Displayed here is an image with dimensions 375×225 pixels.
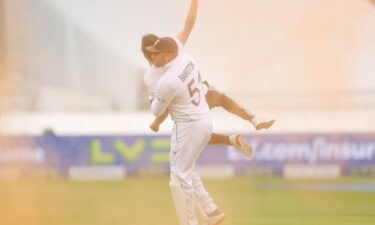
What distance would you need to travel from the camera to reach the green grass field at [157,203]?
1189cm

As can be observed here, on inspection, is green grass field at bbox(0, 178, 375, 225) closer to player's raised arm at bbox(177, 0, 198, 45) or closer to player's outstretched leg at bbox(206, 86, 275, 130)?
player's outstretched leg at bbox(206, 86, 275, 130)

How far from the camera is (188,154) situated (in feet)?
28.5

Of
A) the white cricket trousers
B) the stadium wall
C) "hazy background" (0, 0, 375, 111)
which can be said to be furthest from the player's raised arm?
the stadium wall

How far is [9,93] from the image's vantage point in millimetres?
14992

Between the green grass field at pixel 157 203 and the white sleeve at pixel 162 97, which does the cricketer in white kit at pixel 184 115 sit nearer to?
the white sleeve at pixel 162 97

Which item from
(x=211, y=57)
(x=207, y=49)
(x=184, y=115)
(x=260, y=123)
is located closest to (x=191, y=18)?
(x=184, y=115)

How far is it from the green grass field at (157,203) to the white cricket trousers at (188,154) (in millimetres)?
2705

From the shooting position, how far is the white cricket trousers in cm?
863

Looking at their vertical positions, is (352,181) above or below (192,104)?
below

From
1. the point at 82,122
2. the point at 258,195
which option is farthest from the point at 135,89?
the point at 258,195

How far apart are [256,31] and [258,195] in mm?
4904

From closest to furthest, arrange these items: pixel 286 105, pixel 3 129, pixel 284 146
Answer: pixel 3 129, pixel 286 105, pixel 284 146

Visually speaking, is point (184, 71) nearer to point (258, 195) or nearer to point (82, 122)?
point (258, 195)

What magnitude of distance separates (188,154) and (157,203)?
5.48 meters
